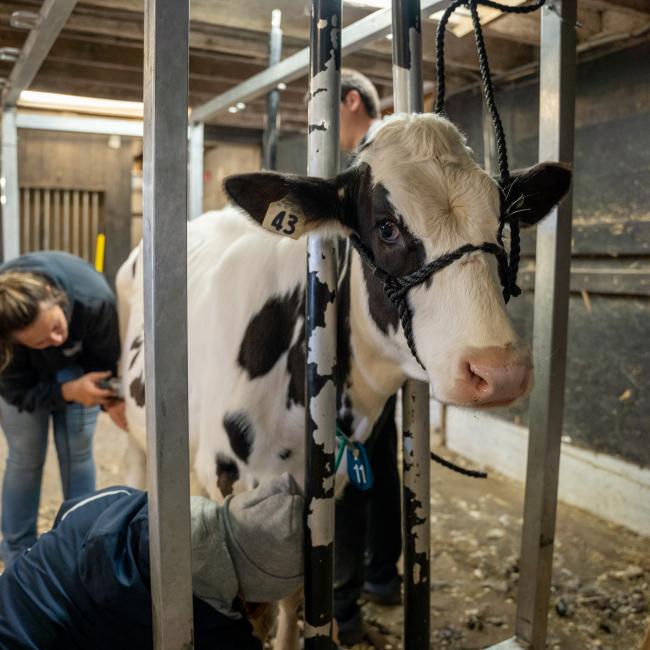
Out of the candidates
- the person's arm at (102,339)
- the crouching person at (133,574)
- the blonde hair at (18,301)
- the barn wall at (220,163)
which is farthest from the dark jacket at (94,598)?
the barn wall at (220,163)

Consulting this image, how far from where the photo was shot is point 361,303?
173cm

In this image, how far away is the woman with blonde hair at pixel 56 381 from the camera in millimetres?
2713

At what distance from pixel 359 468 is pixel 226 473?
0.41 metres

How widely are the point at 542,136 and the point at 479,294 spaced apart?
0.68 m

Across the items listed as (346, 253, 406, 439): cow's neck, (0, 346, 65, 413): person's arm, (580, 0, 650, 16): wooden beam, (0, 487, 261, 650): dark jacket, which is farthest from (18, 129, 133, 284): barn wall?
(0, 487, 261, 650): dark jacket

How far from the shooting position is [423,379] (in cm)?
155

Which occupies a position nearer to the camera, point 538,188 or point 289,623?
point 538,188

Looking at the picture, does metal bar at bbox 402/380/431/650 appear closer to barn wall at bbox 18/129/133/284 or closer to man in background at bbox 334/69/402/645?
man in background at bbox 334/69/402/645

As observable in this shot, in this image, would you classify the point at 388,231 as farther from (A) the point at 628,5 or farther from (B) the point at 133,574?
(A) the point at 628,5

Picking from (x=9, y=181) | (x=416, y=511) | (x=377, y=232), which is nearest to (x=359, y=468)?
(x=416, y=511)

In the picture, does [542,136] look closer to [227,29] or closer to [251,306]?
[251,306]

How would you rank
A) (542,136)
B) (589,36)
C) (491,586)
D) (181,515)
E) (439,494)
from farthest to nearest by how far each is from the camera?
(439,494)
(589,36)
(491,586)
(542,136)
(181,515)

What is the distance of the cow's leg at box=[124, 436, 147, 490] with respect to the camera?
3.09 meters

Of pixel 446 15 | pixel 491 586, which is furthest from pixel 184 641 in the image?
pixel 491 586
